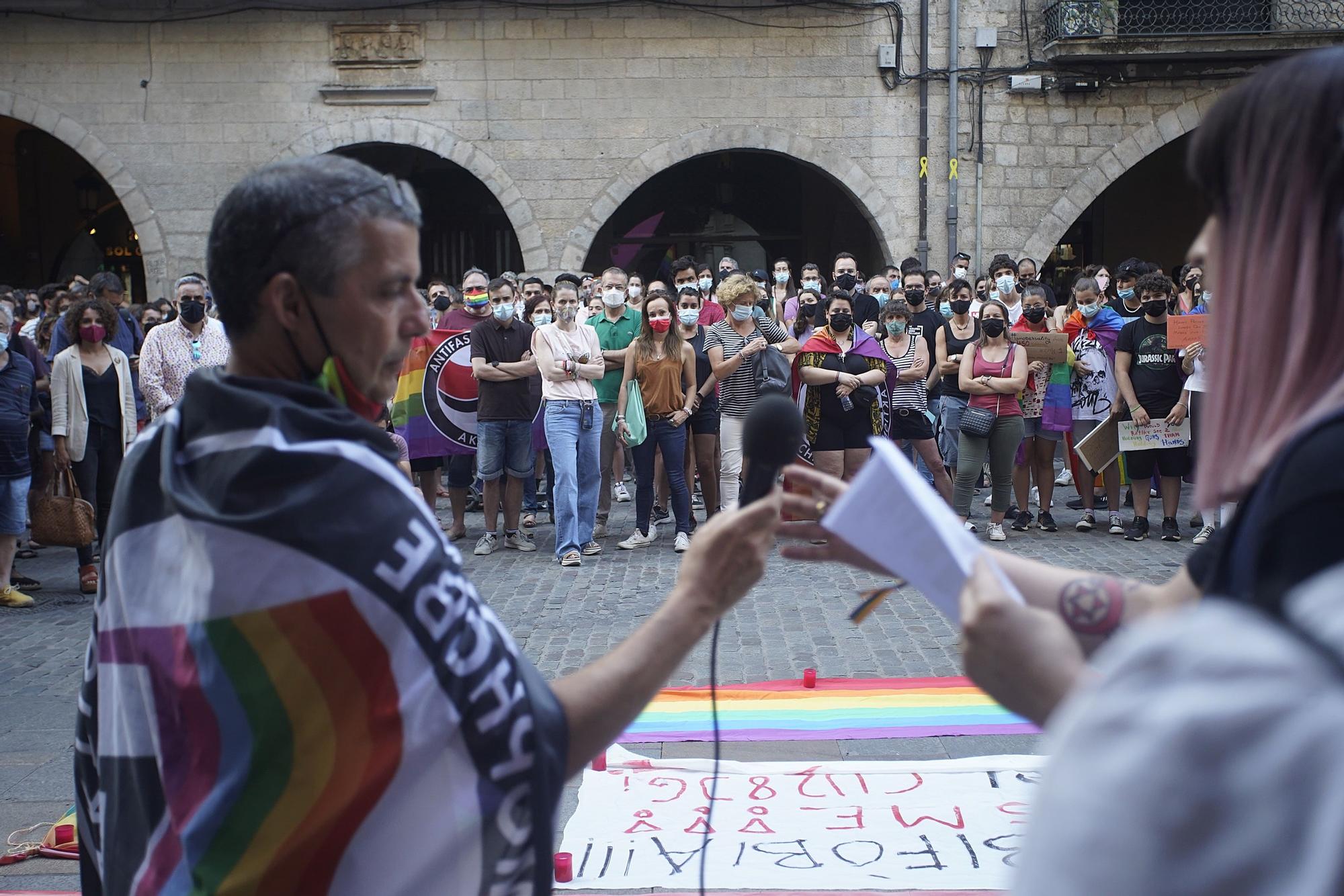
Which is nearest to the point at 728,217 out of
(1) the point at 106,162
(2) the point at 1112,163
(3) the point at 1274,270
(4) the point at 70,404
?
(2) the point at 1112,163

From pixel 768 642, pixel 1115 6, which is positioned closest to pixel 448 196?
pixel 1115 6

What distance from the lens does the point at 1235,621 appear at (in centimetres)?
63

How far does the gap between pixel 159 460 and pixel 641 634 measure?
0.68 m

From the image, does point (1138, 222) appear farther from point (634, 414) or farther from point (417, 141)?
point (634, 414)

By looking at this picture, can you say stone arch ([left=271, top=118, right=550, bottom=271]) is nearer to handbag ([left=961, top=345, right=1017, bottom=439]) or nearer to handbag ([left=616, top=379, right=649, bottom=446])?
handbag ([left=616, top=379, right=649, bottom=446])

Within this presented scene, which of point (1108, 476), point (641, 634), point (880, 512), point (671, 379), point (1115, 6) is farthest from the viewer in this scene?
point (1115, 6)

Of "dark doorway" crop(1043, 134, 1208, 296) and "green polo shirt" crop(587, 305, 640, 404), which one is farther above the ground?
"dark doorway" crop(1043, 134, 1208, 296)

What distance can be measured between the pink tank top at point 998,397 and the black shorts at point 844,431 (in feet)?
3.16

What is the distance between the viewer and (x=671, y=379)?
9.20 metres

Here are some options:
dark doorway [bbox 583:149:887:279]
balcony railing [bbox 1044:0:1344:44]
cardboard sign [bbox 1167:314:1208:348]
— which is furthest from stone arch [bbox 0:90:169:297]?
cardboard sign [bbox 1167:314:1208:348]

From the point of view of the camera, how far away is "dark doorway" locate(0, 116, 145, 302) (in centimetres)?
2091

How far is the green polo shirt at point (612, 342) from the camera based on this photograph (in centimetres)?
1018

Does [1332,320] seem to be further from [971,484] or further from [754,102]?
[754,102]

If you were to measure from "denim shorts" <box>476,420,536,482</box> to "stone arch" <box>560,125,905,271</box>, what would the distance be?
8779mm
